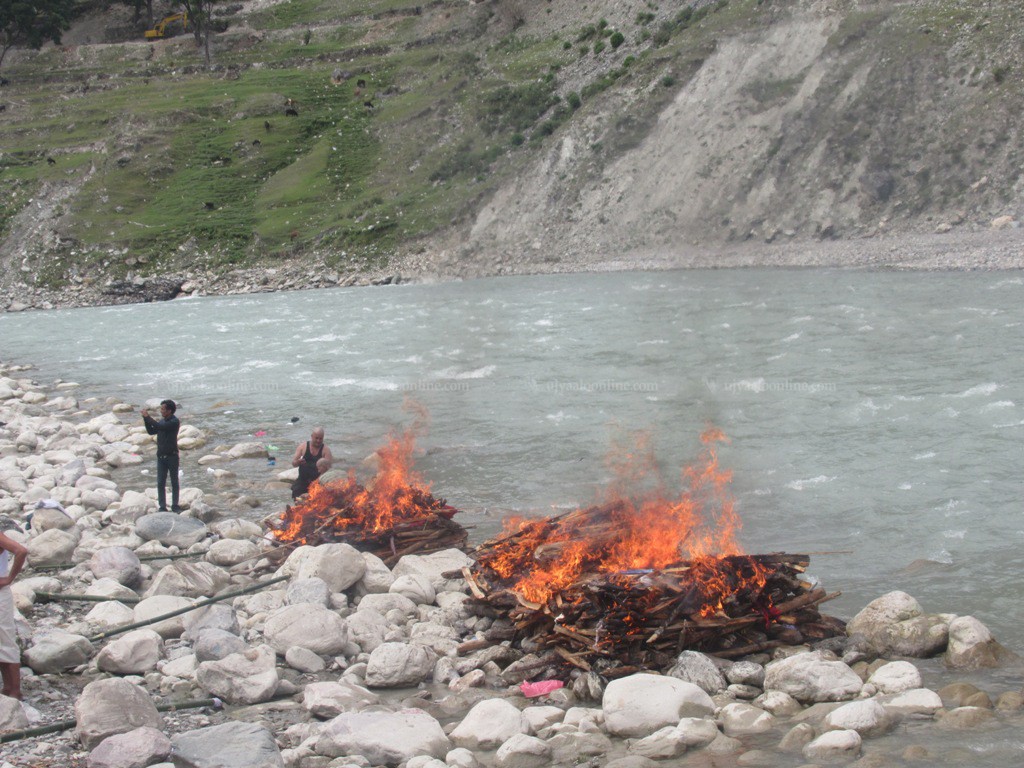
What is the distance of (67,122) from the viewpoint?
98.7 metres

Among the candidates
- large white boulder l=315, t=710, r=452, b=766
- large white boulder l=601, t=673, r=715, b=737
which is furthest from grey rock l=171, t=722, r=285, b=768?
large white boulder l=601, t=673, r=715, b=737

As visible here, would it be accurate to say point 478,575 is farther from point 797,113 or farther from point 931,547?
point 797,113

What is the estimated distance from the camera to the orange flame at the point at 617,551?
35.9ft

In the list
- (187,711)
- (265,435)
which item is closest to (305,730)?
(187,711)

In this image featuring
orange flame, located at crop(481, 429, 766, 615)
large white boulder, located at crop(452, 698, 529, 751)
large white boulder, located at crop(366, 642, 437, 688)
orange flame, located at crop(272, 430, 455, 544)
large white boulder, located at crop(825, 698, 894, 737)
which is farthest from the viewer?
orange flame, located at crop(272, 430, 455, 544)

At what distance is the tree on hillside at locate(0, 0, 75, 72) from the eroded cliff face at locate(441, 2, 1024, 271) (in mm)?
75093

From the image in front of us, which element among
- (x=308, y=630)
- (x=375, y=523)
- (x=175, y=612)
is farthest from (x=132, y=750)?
(x=375, y=523)

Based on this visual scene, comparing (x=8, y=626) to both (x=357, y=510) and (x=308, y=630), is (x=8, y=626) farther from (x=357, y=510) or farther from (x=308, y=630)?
(x=357, y=510)

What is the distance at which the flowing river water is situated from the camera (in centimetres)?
1513

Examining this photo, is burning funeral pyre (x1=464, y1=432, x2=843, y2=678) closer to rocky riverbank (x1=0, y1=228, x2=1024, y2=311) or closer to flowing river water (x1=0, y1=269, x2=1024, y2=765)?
flowing river water (x1=0, y1=269, x2=1024, y2=765)

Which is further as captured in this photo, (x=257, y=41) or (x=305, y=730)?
(x=257, y=41)

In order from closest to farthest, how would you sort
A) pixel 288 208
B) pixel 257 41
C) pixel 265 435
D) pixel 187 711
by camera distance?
pixel 187 711
pixel 265 435
pixel 288 208
pixel 257 41

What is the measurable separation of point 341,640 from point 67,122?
10003cm

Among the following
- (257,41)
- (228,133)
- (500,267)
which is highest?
(257,41)
